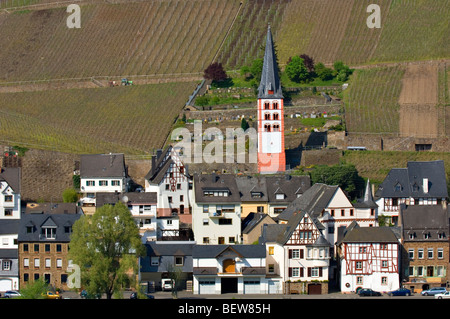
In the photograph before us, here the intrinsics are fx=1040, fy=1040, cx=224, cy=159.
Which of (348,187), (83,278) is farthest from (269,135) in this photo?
(83,278)

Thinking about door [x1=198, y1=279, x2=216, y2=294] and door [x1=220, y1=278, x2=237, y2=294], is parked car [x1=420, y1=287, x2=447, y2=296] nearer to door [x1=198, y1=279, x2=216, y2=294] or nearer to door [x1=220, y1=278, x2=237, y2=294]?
door [x1=220, y1=278, x2=237, y2=294]

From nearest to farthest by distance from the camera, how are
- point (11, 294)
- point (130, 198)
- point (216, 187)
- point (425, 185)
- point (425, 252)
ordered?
point (11, 294)
point (425, 252)
point (216, 187)
point (130, 198)
point (425, 185)

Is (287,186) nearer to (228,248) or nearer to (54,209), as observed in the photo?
(228,248)

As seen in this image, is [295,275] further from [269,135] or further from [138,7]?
[138,7]

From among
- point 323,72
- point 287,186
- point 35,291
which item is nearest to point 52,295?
point 35,291

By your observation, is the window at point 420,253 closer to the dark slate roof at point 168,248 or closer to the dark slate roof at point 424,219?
the dark slate roof at point 424,219
